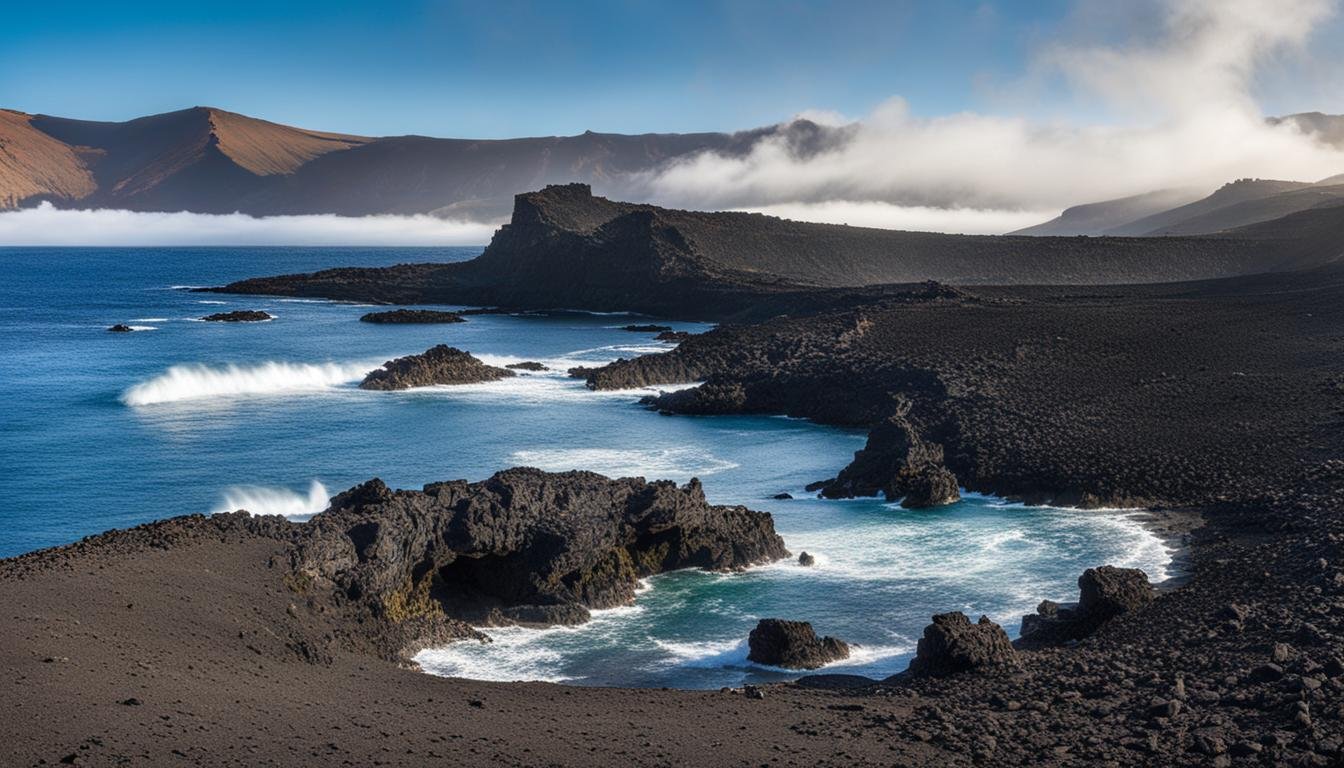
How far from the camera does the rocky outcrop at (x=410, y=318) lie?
237 feet

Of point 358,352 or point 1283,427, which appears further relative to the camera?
point 358,352

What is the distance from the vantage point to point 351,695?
43.3 ft

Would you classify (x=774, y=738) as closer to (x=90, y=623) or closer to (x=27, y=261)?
(x=90, y=623)

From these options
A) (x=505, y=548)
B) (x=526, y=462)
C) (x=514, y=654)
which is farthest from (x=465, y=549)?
(x=526, y=462)

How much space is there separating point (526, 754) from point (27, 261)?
174515 millimetres

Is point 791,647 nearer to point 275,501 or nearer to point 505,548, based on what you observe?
point 505,548

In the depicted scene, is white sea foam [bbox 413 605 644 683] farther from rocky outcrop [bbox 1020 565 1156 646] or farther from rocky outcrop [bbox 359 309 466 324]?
rocky outcrop [bbox 359 309 466 324]

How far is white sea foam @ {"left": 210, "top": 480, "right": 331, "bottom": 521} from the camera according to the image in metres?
25.8

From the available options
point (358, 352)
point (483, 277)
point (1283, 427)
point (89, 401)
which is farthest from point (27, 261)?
point (1283, 427)

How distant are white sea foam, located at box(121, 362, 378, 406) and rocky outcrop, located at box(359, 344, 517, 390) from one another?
201 centimetres

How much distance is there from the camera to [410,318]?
72.8m

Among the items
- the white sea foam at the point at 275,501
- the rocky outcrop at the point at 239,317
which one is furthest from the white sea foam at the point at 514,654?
the rocky outcrop at the point at 239,317

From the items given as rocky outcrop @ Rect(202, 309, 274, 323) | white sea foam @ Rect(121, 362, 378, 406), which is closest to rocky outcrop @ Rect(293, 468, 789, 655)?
white sea foam @ Rect(121, 362, 378, 406)

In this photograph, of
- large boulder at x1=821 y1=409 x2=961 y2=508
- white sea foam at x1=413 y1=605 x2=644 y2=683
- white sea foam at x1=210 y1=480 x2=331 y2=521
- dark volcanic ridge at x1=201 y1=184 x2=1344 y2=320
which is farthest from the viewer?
dark volcanic ridge at x1=201 y1=184 x2=1344 y2=320
